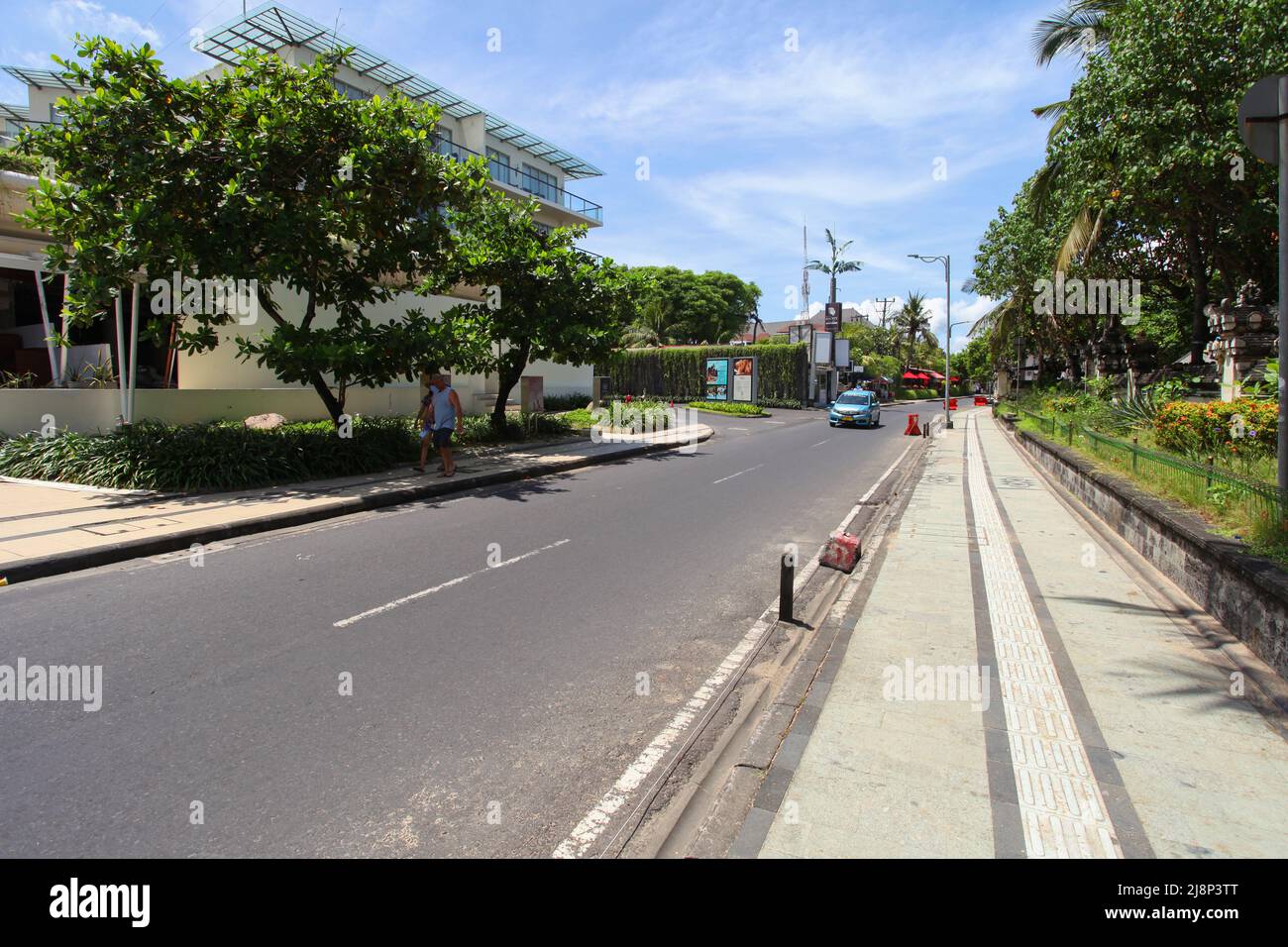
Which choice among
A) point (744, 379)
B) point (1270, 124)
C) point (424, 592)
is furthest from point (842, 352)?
point (424, 592)

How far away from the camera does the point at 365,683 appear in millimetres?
4418

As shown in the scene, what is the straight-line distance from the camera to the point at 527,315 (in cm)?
1806

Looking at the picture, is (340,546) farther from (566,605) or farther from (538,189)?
(538,189)

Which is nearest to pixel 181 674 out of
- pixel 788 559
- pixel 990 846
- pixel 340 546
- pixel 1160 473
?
pixel 340 546

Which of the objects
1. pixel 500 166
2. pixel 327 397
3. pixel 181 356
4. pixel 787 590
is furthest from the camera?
pixel 500 166

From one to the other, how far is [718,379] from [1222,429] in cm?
3752

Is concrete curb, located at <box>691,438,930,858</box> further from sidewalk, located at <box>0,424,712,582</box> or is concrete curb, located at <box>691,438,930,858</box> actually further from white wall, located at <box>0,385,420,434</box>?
white wall, located at <box>0,385,420,434</box>

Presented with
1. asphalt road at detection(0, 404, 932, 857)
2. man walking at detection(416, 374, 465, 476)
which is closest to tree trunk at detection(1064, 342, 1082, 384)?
asphalt road at detection(0, 404, 932, 857)

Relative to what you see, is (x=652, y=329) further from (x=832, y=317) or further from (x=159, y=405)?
(x=159, y=405)

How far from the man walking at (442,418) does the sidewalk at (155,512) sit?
12.9 inches

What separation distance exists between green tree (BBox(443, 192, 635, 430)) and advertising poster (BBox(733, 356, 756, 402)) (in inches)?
1090

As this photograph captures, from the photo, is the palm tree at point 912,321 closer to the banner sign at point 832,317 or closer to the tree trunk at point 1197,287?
the banner sign at point 832,317

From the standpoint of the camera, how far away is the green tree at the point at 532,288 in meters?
17.5
